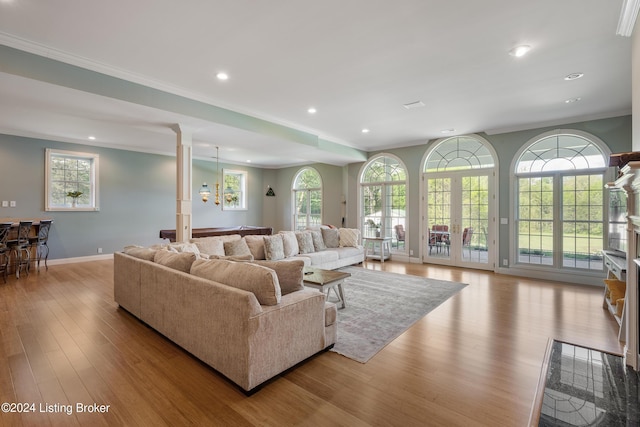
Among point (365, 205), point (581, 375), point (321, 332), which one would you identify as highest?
point (365, 205)

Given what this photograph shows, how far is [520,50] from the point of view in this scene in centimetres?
308

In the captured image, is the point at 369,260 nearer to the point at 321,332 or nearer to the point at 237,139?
the point at 237,139

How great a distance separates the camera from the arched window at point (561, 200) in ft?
17.5

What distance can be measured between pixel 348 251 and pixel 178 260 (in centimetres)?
412

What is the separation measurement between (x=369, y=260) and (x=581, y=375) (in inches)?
205

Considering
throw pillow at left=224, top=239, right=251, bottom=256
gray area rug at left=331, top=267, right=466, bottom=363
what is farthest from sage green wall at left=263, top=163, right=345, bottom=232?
throw pillow at left=224, top=239, right=251, bottom=256

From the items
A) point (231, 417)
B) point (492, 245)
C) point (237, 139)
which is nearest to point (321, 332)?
point (231, 417)

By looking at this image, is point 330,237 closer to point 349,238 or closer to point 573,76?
point 349,238

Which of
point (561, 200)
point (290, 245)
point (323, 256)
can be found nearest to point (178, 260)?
point (290, 245)

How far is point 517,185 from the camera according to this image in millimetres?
6129

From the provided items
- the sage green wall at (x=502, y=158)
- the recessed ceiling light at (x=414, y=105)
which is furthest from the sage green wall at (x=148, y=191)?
the recessed ceiling light at (x=414, y=105)

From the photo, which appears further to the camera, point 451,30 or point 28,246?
point 28,246

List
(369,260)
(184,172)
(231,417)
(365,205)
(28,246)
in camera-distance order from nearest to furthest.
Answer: (231,417) → (184,172) → (28,246) → (369,260) → (365,205)

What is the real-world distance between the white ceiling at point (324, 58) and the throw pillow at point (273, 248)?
77.2 inches
